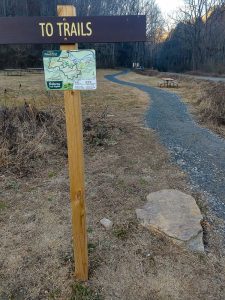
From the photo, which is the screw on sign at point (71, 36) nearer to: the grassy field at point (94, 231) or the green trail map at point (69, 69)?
the green trail map at point (69, 69)

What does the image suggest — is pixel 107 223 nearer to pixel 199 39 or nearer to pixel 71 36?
pixel 71 36

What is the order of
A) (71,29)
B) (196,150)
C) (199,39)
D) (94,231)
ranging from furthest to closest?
(199,39) → (196,150) → (94,231) → (71,29)

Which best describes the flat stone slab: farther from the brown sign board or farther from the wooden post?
the brown sign board

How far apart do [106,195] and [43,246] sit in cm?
122

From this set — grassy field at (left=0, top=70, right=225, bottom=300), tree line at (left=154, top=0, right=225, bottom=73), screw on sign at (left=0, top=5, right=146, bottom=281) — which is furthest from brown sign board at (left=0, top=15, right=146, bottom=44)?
tree line at (left=154, top=0, right=225, bottom=73)

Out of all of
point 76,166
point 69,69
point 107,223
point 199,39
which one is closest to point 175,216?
point 107,223

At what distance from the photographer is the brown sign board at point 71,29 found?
1911mm

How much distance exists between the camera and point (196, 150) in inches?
232

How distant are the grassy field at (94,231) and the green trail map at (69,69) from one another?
5.46 feet

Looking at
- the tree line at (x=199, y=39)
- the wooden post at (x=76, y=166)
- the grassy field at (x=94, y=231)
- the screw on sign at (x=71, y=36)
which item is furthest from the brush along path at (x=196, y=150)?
the tree line at (x=199, y=39)

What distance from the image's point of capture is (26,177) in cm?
432

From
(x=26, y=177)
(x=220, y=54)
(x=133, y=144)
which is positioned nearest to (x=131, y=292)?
(x=26, y=177)

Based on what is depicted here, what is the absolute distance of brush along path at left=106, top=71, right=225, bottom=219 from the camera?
4074 millimetres

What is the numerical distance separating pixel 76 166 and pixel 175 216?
5.16 feet
